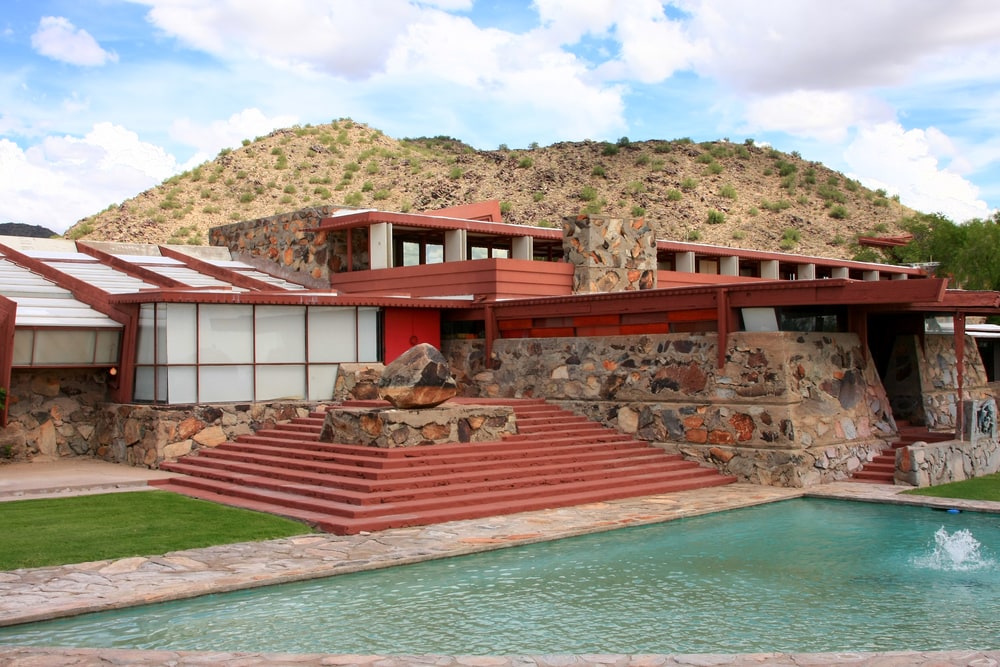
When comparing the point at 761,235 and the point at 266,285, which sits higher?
the point at 761,235

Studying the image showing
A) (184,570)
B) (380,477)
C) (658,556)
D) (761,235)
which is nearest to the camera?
(184,570)

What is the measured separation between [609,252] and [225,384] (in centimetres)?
1043

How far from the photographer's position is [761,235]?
55188 mm

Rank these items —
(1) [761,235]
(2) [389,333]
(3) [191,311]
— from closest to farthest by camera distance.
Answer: (3) [191,311], (2) [389,333], (1) [761,235]

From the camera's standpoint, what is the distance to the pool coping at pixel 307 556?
9338 millimetres

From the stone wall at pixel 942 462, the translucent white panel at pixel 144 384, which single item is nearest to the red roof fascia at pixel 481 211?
the translucent white panel at pixel 144 384

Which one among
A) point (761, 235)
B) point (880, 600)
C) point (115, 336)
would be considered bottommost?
point (880, 600)

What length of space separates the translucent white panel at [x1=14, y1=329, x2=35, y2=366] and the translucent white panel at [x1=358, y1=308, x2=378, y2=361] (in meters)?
6.37

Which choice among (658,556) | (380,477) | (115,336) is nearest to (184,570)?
(380,477)

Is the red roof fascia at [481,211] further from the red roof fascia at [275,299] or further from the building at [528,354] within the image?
the red roof fascia at [275,299]

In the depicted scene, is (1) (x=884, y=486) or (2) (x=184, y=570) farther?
(1) (x=884, y=486)

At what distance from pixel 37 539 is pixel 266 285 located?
1358 cm

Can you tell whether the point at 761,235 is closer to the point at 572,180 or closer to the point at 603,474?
the point at 572,180

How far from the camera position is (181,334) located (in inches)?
719
